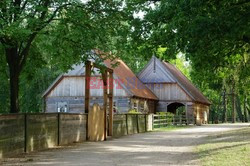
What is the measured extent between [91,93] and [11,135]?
28.2m

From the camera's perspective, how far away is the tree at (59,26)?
1448 centimetres

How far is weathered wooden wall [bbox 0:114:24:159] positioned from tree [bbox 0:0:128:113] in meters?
2.93

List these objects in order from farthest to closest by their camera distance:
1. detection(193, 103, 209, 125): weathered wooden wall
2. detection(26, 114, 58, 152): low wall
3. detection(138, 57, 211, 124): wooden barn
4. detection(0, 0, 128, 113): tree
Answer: detection(193, 103, 209, 125): weathered wooden wall
detection(138, 57, 211, 124): wooden barn
detection(0, 0, 128, 113): tree
detection(26, 114, 58, 152): low wall


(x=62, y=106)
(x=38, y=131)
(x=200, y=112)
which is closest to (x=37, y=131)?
(x=38, y=131)

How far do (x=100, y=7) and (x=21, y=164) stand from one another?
930cm

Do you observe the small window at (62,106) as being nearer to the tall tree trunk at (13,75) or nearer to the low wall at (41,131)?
the tall tree trunk at (13,75)

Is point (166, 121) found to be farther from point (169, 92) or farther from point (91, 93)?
point (91, 93)

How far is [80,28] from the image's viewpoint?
16109 mm

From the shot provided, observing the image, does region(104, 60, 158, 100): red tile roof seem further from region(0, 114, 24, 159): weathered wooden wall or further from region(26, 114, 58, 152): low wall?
region(0, 114, 24, 159): weathered wooden wall

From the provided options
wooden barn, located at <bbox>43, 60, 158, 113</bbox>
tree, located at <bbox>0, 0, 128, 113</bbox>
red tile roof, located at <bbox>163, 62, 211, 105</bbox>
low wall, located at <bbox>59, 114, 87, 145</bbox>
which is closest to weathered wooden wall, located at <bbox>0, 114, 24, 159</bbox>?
tree, located at <bbox>0, 0, 128, 113</bbox>

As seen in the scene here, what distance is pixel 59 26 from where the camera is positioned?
49.8 ft

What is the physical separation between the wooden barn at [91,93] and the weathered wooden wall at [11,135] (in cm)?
2599

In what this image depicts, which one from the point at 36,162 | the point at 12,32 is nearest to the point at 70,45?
the point at 12,32

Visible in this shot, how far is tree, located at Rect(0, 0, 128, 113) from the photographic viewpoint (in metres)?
14.5
